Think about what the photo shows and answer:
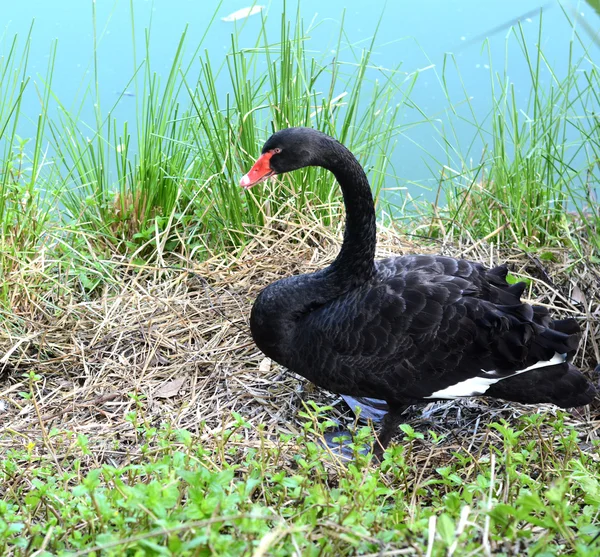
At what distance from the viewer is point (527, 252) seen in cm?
285

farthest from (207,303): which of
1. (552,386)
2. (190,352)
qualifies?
(552,386)

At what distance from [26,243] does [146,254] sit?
0.49m

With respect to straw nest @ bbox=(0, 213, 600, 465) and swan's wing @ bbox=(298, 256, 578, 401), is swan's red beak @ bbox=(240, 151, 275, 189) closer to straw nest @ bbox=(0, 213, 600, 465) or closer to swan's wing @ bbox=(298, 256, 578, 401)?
swan's wing @ bbox=(298, 256, 578, 401)

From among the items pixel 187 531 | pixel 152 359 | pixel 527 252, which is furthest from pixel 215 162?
pixel 187 531

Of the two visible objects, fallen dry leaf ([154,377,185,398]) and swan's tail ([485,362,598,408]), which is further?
fallen dry leaf ([154,377,185,398])

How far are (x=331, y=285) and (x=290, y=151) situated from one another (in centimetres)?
46

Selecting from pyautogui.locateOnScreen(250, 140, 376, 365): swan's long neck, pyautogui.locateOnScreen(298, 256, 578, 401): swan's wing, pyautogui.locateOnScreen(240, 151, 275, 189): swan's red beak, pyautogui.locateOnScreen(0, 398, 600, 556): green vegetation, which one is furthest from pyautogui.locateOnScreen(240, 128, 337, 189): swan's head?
pyautogui.locateOnScreen(0, 398, 600, 556): green vegetation

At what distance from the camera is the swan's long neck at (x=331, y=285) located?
232cm

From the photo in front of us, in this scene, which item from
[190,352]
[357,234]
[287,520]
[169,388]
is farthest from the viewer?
[190,352]

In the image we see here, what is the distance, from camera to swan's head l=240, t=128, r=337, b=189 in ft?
7.13

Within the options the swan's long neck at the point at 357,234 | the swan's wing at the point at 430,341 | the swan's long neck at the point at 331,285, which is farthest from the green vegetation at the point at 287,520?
the swan's long neck at the point at 357,234

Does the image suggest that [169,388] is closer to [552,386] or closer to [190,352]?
[190,352]

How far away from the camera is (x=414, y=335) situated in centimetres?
215

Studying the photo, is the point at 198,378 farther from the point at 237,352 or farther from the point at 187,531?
the point at 187,531
